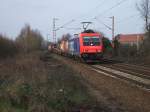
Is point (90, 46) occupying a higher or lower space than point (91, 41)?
lower

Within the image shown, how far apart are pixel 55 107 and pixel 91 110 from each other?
3.83ft

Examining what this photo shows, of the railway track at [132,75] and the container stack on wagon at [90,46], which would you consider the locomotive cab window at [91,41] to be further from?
the railway track at [132,75]

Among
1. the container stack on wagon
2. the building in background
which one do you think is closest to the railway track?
the container stack on wagon

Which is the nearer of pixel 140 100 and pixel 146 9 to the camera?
pixel 140 100

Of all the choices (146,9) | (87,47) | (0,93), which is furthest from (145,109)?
(146,9)

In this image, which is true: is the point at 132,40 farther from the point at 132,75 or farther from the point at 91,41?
the point at 132,75

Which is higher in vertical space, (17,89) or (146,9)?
(146,9)

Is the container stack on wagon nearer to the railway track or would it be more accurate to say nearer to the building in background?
the railway track

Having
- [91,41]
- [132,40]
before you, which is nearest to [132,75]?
[91,41]

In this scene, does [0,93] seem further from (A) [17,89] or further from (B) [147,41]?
(B) [147,41]

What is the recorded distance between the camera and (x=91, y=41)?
38062mm

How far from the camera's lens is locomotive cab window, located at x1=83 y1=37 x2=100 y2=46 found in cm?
3788

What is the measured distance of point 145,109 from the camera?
11477 millimetres

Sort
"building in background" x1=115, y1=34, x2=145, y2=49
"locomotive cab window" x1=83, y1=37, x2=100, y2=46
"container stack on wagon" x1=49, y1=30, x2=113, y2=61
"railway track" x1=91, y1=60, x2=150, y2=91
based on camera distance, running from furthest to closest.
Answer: "building in background" x1=115, y1=34, x2=145, y2=49, "locomotive cab window" x1=83, y1=37, x2=100, y2=46, "container stack on wagon" x1=49, y1=30, x2=113, y2=61, "railway track" x1=91, y1=60, x2=150, y2=91
